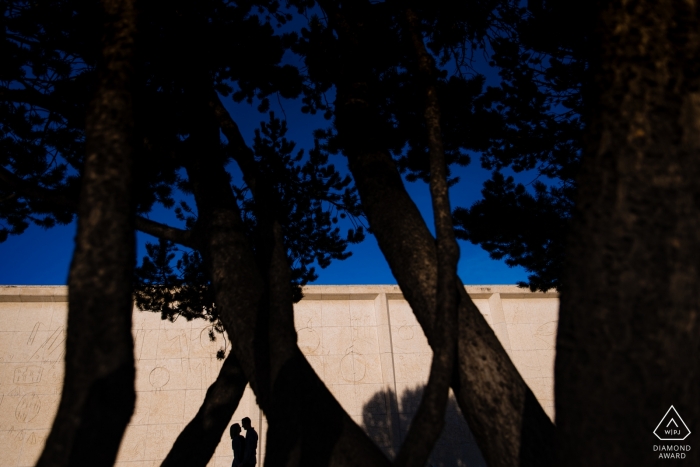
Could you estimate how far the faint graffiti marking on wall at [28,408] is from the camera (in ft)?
31.8

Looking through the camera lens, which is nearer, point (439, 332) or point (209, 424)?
point (439, 332)

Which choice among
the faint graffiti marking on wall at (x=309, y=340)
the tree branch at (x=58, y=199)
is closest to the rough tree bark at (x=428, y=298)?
the tree branch at (x=58, y=199)

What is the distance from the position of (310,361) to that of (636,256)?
10092 mm

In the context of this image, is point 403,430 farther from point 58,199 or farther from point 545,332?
point 58,199

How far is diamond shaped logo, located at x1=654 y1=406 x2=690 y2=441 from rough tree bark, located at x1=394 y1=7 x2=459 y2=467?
2.09 ft

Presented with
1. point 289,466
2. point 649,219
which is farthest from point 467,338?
point 649,219

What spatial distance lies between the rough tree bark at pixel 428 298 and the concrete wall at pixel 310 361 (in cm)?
787

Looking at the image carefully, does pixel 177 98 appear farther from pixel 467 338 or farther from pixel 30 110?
pixel 467 338

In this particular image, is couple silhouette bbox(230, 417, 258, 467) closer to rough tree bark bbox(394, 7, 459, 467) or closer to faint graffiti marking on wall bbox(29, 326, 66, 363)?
rough tree bark bbox(394, 7, 459, 467)

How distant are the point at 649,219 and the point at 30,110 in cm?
509

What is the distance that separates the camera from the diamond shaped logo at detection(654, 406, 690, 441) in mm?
1160

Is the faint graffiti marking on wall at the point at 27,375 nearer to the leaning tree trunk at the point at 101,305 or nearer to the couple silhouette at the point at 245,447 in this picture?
the couple silhouette at the point at 245,447

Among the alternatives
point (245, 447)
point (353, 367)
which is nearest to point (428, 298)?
point (245, 447)

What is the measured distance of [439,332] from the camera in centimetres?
181
